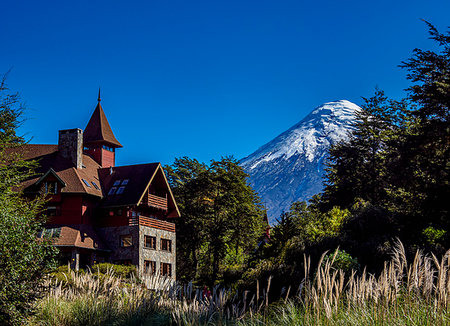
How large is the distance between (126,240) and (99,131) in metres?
11.4

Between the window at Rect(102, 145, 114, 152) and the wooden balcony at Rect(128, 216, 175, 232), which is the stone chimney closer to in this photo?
the wooden balcony at Rect(128, 216, 175, 232)

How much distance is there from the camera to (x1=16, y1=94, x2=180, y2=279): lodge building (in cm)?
3884

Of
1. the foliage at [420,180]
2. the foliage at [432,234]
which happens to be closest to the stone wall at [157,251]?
the foliage at [420,180]

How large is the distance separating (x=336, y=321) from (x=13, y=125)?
1806 cm

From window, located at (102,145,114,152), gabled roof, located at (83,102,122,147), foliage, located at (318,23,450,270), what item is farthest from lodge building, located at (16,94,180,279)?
foliage, located at (318,23,450,270)

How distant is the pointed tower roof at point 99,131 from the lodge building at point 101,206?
7.63 feet

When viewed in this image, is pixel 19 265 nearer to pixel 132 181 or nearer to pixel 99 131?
pixel 132 181

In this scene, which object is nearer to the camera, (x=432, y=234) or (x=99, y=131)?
(x=432, y=234)

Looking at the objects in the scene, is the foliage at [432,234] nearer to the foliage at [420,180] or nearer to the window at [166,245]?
the foliage at [420,180]

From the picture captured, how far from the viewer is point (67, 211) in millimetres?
39250

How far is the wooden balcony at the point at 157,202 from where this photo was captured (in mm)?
42406

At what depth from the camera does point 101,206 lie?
4131cm

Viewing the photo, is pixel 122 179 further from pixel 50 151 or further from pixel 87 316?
pixel 87 316

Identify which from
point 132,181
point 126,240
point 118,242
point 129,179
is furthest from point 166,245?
point 129,179
